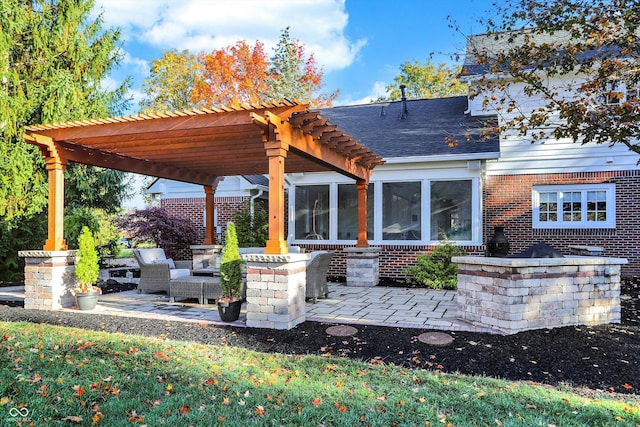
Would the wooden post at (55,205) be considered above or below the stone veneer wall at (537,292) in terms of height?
above

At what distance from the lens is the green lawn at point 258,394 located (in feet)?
9.71

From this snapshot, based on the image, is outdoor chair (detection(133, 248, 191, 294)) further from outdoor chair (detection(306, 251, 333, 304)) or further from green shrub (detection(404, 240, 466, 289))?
green shrub (detection(404, 240, 466, 289))

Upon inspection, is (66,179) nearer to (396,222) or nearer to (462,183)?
(396,222)

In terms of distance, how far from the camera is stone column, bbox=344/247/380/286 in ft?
32.2

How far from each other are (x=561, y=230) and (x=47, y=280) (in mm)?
10464

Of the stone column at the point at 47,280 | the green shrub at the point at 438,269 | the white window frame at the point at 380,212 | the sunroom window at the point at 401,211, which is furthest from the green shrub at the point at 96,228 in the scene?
the green shrub at the point at 438,269

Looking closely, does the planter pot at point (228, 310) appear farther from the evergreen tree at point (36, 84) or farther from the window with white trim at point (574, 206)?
the window with white trim at point (574, 206)

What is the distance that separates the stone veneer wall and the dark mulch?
0.61 feet

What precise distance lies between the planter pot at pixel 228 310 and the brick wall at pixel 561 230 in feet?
22.3

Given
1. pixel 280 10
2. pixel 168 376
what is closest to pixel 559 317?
pixel 168 376

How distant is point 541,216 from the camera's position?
34.4 feet

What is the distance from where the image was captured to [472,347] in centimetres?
470

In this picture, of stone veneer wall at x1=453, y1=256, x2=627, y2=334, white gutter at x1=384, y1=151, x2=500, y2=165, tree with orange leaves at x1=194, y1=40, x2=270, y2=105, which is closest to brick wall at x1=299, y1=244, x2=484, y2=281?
white gutter at x1=384, y1=151, x2=500, y2=165

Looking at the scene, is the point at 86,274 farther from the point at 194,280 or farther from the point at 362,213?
the point at 362,213
